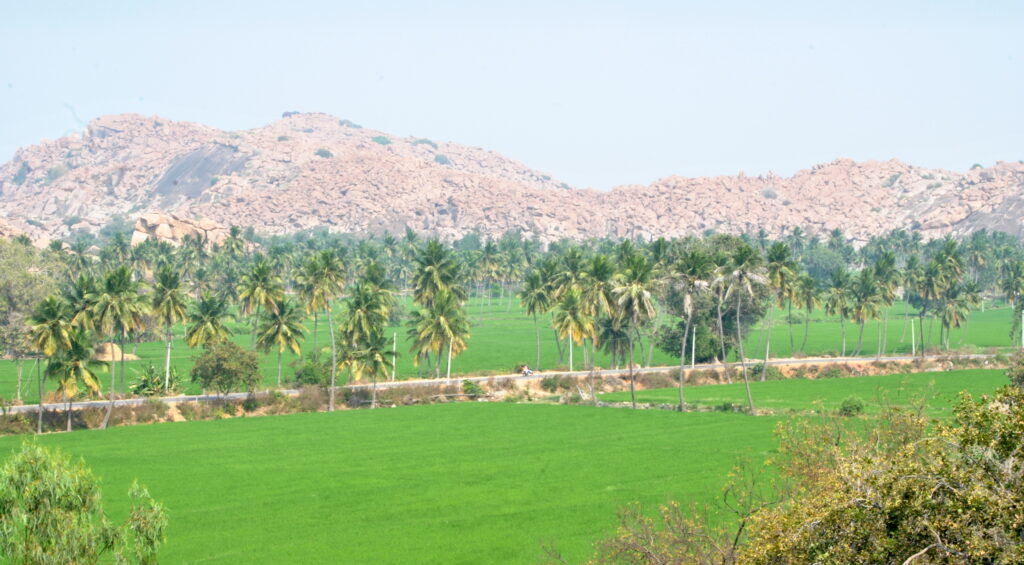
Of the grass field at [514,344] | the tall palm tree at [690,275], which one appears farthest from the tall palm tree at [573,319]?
the grass field at [514,344]

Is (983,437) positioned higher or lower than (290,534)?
higher

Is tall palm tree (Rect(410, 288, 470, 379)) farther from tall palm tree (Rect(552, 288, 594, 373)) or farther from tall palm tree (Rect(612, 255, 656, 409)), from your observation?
tall palm tree (Rect(612, 255, 656, 409))

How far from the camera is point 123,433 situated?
64688mm

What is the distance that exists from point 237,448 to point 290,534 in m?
22.8

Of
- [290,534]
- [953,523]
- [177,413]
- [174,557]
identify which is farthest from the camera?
[177,413]

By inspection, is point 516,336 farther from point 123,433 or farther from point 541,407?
point 123,433

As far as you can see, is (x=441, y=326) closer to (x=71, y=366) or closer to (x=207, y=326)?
(x=207, y=326)

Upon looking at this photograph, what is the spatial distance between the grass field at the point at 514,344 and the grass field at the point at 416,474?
20734mm

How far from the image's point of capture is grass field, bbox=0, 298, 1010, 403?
98375 millimetres

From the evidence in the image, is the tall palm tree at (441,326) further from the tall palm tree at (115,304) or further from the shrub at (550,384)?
the tall palm tree at (115,304)

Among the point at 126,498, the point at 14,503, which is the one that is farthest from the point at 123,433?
the point at 14,503

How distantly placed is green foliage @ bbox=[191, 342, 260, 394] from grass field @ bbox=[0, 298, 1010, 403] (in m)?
4.52

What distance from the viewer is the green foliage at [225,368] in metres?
75.1

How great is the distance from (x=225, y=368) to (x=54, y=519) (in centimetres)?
5362
